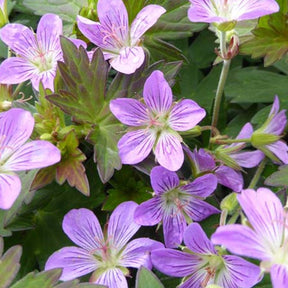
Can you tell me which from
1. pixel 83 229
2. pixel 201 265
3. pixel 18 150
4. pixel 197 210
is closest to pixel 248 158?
pixel 197 210

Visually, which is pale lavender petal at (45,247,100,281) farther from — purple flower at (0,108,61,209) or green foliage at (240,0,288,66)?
green foliage at (240,0,288,66)

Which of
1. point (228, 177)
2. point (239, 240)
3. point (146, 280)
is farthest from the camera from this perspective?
point (228, 177)

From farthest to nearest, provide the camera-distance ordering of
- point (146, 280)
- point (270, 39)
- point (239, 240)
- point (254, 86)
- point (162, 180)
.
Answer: point (254, 86), point (270, 39), point (162, 180), point (146, 280), point (239, 240)

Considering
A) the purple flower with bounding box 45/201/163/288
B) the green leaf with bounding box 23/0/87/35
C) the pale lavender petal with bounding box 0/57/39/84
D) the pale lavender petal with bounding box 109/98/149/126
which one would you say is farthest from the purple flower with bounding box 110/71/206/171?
the green leaf with bounding box 23/0/87/35

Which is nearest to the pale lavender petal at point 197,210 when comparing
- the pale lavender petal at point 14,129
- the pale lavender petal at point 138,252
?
the pale lavender petal at point 138,252

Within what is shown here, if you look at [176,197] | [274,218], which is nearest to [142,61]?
[176,197]

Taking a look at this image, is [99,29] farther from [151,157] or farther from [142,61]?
[151,157]

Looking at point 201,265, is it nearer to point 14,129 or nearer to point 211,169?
Result: point 211,169
